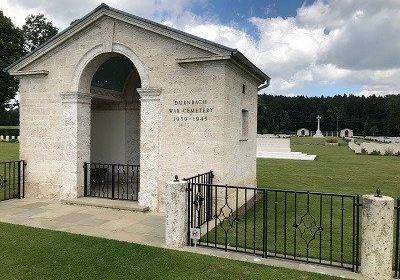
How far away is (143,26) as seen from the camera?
8.95 metres

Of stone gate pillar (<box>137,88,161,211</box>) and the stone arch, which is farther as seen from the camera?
the stone arch

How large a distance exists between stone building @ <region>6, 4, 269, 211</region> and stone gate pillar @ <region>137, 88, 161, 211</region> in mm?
26

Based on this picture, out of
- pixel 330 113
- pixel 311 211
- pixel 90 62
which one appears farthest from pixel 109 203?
pixel 330 113

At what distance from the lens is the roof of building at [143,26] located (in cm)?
830

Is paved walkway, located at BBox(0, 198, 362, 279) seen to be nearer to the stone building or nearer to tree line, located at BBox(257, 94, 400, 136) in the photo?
the stone building

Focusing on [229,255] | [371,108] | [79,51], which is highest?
[371,108]

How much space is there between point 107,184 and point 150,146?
4.19 meters

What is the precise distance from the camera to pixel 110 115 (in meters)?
12.7

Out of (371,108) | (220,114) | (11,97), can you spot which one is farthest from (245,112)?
(371,108)

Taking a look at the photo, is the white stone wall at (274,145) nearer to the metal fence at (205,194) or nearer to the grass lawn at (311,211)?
the grass lawn at (311,211)

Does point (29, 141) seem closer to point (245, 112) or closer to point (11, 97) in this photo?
point (245, 112)

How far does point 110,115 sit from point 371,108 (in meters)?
114

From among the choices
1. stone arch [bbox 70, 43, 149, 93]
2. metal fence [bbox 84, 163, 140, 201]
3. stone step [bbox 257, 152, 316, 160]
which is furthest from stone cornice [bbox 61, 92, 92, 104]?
stone step [bbox 257, 152, 316, 160]

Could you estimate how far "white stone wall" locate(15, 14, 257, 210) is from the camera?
8.49 m
